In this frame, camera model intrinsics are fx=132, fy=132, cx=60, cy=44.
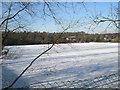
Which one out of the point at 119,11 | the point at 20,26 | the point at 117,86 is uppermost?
the point at 119,11

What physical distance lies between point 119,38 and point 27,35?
60.1 inches

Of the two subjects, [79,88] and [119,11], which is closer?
[119,11]

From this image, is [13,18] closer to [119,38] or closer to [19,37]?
[19,37]

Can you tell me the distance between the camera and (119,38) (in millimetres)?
2250

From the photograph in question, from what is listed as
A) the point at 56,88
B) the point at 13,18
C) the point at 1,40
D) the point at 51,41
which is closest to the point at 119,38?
the point at 51,41

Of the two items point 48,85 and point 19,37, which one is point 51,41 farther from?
point 48,85

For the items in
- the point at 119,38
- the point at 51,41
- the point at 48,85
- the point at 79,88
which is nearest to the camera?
the point at 51,41

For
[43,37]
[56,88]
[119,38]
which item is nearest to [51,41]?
[43,37]

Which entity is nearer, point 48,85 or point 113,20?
point 113,20

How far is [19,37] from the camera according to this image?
2.00 m

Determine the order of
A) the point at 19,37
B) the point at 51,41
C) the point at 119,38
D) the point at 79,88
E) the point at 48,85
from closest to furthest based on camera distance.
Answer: the point at 51,41
the point at 19,37
the point at 119,38
the point at 79,88
the point at 48,85

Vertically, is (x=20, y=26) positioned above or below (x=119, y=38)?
above

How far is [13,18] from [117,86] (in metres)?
3.32

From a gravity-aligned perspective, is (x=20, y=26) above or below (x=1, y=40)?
above
